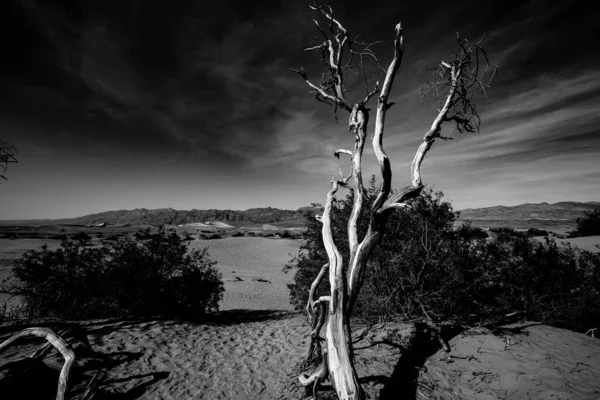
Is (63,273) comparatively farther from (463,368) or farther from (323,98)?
(463,368)

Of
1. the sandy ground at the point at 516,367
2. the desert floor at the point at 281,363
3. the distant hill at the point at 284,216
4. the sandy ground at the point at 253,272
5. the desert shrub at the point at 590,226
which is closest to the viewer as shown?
the sandy ground at the point at 516,367

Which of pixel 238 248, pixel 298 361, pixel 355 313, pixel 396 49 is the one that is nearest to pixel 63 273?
pixel 298 361

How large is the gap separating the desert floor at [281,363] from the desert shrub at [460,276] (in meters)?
0.85

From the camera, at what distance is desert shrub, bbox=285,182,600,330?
22.4ft

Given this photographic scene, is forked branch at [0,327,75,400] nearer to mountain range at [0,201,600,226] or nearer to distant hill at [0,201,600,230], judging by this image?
distant hill at [0,201,600,230]

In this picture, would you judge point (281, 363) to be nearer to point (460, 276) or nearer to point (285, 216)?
point (460, 276)

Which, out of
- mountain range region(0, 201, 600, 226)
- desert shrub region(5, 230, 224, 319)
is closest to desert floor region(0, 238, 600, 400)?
desert shrub region(5, 230, 224, 319)

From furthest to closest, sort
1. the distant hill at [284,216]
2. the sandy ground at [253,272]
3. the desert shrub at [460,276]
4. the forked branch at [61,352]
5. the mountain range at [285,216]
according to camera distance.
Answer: the mountain range at [285,216] < the distant hill at [284,216] < the sandy ground at [253,272] < the desert shrub at [460,276] < the forked branch at [61,352]

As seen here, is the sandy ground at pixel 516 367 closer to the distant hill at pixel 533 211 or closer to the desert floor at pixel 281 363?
the desert floor at pixel 281 363

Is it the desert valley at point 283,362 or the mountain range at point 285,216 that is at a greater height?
the mountain range at point 285,216

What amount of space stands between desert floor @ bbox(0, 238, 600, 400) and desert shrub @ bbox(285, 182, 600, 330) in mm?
845

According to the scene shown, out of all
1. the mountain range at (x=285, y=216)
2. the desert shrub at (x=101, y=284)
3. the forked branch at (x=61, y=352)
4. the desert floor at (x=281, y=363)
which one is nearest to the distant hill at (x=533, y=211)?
the mountain range at (x=285, y=216)

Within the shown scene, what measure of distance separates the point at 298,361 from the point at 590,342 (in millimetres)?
6472

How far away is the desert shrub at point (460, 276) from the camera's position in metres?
6.84
